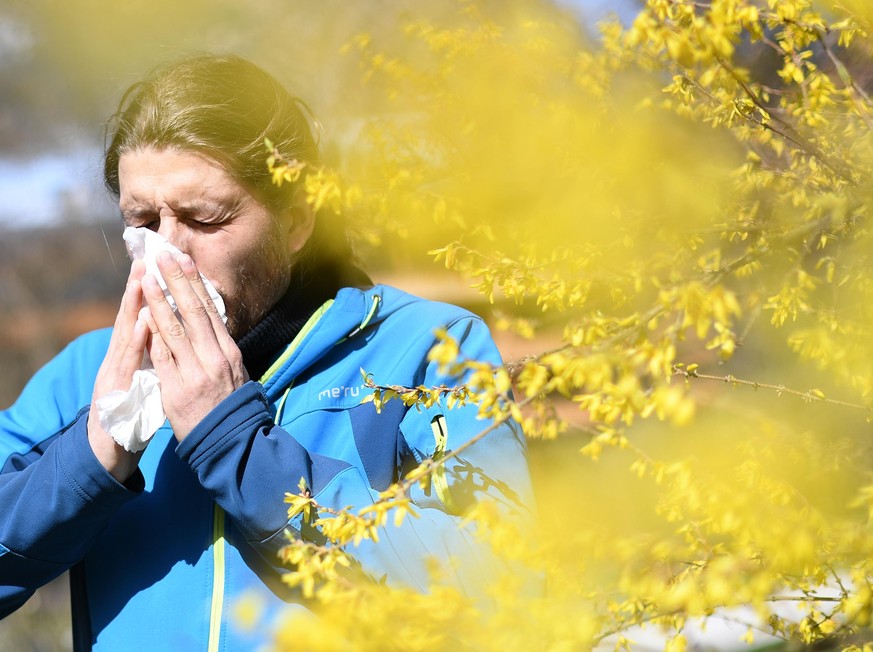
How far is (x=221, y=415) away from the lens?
141cm

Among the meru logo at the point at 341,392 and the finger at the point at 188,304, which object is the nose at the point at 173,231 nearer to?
the finger at the point at 188,304

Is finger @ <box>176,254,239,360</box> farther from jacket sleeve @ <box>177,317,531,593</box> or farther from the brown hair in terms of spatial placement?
the brown hair

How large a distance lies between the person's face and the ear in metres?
0.08

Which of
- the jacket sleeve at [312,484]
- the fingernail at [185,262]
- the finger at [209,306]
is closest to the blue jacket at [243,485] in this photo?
the jacket sleeve at [312,484]

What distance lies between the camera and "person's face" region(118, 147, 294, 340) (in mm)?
Result: 1634

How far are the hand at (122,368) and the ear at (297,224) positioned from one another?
348 millimetres

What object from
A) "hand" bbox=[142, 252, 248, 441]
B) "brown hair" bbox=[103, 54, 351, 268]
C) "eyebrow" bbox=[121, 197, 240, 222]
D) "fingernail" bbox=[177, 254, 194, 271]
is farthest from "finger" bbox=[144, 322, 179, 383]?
"brown hair" bbox=[103, 54, 351, 268]

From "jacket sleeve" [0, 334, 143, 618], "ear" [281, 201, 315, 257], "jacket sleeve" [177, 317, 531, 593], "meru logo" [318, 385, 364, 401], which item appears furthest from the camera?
"ear" [281, 201, 315, 257]

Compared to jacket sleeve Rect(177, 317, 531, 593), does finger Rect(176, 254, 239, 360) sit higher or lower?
higher

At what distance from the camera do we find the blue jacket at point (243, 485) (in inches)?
53.8

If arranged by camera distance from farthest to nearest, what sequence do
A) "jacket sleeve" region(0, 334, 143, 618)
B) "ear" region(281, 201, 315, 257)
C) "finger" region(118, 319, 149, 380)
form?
1. "ear" region(281, 201, 315, 257)
2. "finger" region(118, 319, 149, 380)
3. "jacket sleeve" region(0, 334, 143, 618)

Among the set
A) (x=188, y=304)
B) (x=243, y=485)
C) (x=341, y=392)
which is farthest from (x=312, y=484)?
(x=188, y=304)

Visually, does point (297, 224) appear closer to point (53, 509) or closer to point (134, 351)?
point (134, 351)

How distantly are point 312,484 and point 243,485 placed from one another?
113 millimetres
